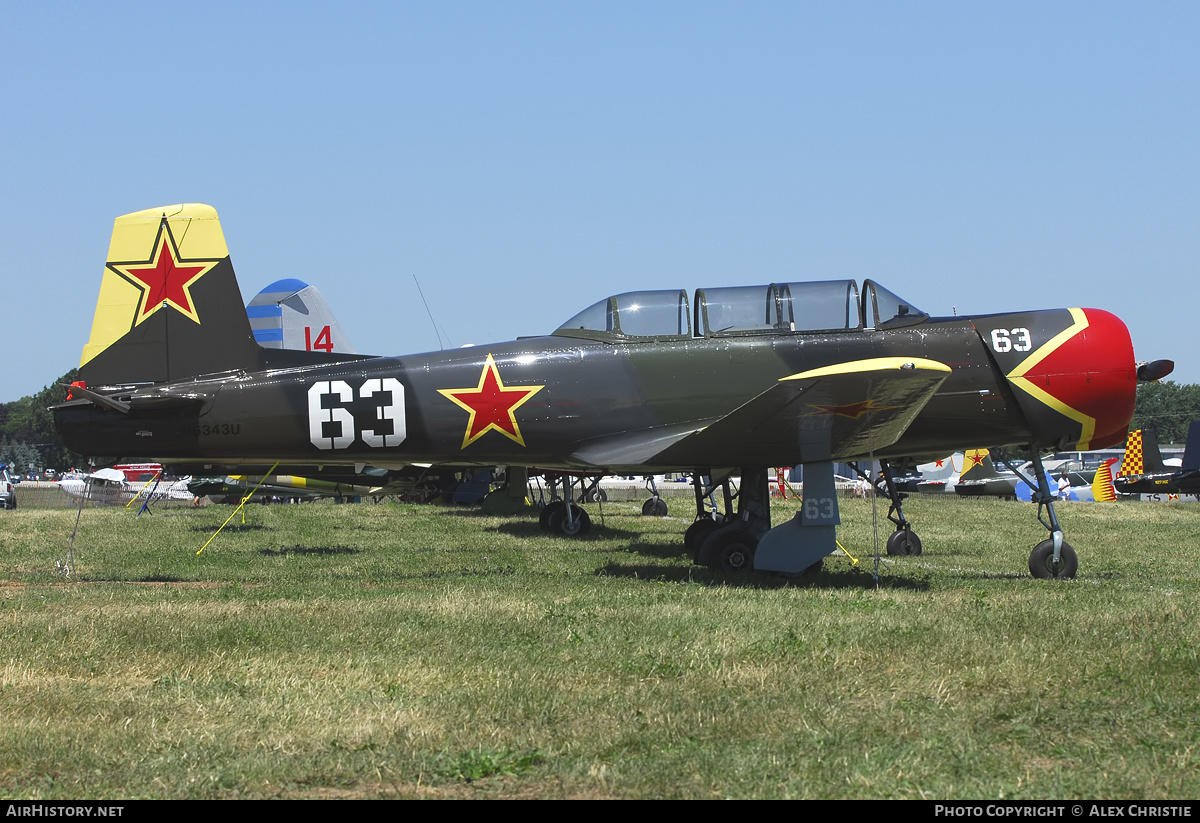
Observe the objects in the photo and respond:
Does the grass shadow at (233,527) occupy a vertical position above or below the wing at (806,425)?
below

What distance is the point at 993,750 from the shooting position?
433 cm

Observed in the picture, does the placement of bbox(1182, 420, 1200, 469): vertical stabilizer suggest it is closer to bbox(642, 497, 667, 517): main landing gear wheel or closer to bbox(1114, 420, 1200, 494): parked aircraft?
bbox(1114, 420, 1200, 494): parked aircraft

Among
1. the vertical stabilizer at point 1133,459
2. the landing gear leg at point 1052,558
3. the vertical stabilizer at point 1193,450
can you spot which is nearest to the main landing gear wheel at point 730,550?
the landing gear leg at point 1052,558

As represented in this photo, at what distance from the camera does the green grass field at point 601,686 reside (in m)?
4.04

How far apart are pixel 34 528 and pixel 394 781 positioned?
1966 cm

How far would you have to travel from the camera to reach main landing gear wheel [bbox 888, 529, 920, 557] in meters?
14.2

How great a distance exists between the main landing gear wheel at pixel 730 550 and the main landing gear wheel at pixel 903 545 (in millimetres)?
4110

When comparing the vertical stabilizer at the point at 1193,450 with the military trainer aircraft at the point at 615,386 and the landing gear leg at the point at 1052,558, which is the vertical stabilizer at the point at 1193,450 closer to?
the military trainer aircraft at the point at 615,386

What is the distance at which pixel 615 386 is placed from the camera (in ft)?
35.2

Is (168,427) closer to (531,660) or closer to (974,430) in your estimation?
(531,660)

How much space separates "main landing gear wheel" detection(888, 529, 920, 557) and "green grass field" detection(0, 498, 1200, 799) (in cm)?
327

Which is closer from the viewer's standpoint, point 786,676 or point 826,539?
point 786,676

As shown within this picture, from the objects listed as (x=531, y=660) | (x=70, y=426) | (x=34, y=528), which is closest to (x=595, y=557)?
(x=70, y=426)

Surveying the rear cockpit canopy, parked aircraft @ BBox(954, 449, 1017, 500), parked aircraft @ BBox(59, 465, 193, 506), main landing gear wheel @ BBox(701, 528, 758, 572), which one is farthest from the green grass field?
parked aircraft @ BBox(59, 465, 193, 506)
